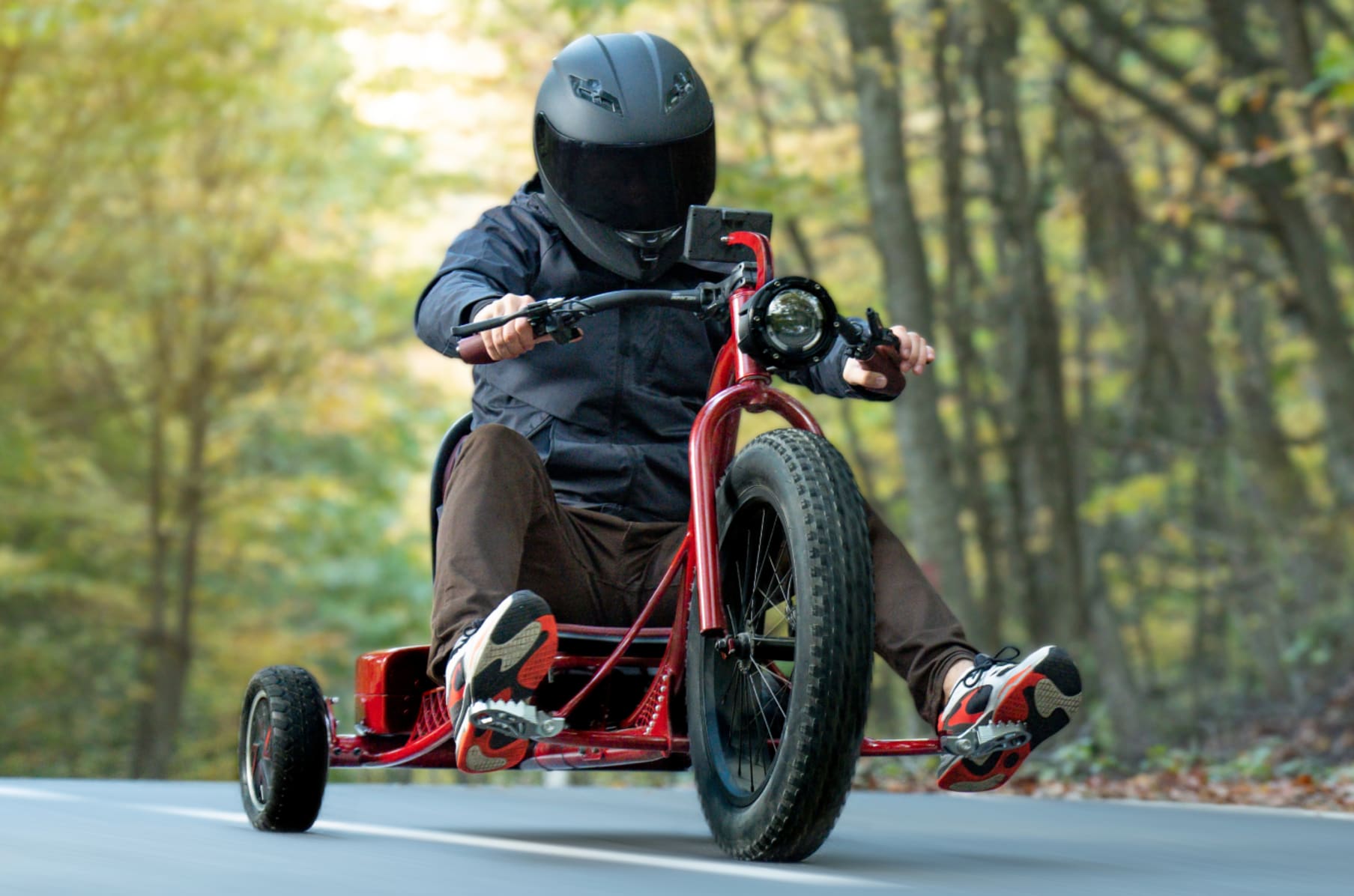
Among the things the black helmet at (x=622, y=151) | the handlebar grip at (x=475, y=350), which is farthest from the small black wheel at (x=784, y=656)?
the black helmet at (x=622, y=151)

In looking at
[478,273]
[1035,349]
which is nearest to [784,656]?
[478,273]

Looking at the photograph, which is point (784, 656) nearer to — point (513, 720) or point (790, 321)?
point (513, 720)

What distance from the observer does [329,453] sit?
19.8 metres

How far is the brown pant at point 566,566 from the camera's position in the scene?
394 cm

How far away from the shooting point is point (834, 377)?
445cm

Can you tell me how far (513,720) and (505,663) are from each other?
→ 4.4 inches

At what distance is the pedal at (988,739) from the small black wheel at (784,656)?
0.76 feet

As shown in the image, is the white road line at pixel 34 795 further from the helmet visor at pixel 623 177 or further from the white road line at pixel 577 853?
the helmet visor at pixel 623 177

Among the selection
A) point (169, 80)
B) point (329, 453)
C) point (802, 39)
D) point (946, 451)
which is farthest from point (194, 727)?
point (946, 451)

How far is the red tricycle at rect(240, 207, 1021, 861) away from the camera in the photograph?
3.59m

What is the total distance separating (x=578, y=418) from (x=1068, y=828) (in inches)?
69.8

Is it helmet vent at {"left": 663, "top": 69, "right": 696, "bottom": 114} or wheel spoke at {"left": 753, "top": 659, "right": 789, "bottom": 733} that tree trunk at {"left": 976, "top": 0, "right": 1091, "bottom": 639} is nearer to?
helmet vent at {"left": 663, "top": 69, "right": 696, "bottom": 114}

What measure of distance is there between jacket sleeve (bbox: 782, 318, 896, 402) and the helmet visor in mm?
499

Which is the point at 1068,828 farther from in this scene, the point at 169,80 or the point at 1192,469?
the point at 169,80
